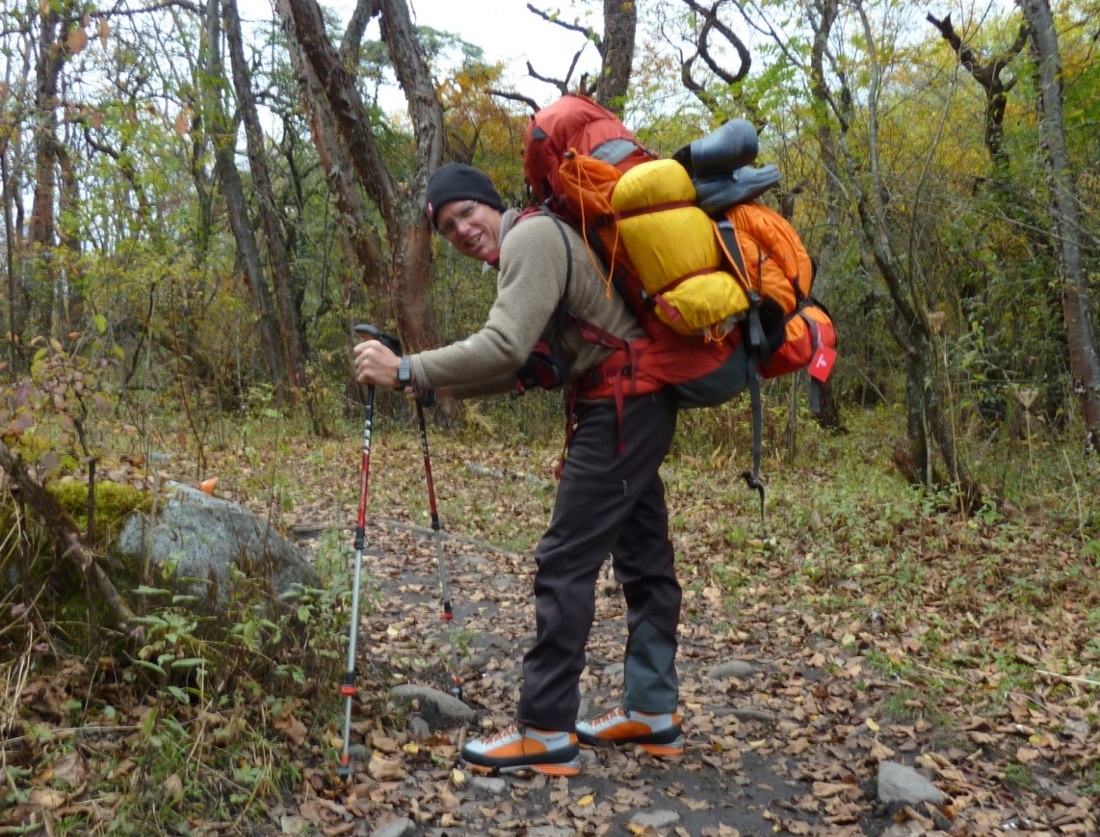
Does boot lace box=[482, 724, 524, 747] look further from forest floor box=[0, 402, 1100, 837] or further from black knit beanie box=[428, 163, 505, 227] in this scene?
black knit beanie box=[428, 163, 505, 227]

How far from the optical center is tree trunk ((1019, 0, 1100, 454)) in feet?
24.2

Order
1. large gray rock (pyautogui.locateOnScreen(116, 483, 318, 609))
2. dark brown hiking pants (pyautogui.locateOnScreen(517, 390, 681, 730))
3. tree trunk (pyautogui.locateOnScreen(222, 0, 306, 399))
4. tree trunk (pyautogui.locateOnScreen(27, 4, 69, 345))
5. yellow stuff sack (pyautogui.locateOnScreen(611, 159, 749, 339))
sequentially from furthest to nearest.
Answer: tree trunk (pyautogui.locateOnScreen(222, 0, 306, 399)), tree trunk (pyautogui.locateOnScreen(27, 4, 69, 345)), large gray rock (pyautogui.locateOnScreen(116, 483, 318, 609)), dark brown hiking pants (pyautogui.locateOnScreen(517, 390, 681, 730)), yellow stuff sack (pyautogui.locateOnScreen(611, 159, 749, 339))

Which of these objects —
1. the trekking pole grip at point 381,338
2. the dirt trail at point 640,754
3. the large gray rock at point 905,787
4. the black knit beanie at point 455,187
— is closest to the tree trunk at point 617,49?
the dirt trail at point 640,754

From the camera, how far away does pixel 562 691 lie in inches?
135

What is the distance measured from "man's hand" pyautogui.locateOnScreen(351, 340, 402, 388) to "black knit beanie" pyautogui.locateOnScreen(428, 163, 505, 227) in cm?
64

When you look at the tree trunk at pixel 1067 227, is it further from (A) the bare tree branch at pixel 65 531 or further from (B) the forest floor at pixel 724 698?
(A) the bare tree branch at pixel 65 531

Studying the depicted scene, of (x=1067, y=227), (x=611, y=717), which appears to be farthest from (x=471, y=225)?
(x=1067, y=227)

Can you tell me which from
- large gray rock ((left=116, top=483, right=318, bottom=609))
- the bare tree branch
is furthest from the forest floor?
large gray rock ((left=116, top=483, right=318, bottom=609))

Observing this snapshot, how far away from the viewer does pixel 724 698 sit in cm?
446

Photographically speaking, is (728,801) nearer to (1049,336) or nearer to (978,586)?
(978,586)

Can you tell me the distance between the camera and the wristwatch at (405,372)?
10.6 feet

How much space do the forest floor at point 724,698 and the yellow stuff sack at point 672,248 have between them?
1.88 metres

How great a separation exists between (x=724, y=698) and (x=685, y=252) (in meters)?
2.45

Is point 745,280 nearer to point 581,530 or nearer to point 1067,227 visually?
point 581,530
